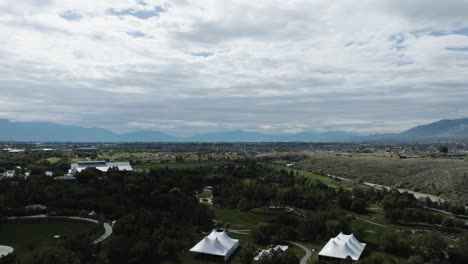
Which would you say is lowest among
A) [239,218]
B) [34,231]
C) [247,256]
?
[239,218]

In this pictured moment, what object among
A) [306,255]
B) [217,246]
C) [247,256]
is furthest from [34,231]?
[306,255]

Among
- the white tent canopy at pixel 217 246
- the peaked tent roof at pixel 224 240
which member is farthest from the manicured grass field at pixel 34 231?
the peaked tent roof at pixel 224 240

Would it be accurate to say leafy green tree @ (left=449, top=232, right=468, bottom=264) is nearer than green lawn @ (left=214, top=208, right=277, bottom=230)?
Yes

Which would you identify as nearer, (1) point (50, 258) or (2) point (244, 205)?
(1) point (50, 258)

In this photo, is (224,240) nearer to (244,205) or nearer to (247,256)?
(247,256)

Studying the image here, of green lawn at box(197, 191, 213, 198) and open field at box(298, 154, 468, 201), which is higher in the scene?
open field at box(298, 154, 468, 201)

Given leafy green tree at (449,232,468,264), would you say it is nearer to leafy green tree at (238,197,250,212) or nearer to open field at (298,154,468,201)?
leafy green tree at (238,197,250,212)

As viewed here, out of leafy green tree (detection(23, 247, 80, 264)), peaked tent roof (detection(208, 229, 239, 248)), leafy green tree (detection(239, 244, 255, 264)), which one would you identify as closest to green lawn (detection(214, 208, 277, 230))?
peaked tent roof (detection(208, 229, 239, 248))

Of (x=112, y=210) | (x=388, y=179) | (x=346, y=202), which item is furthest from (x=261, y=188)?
(x=388, y=179)
